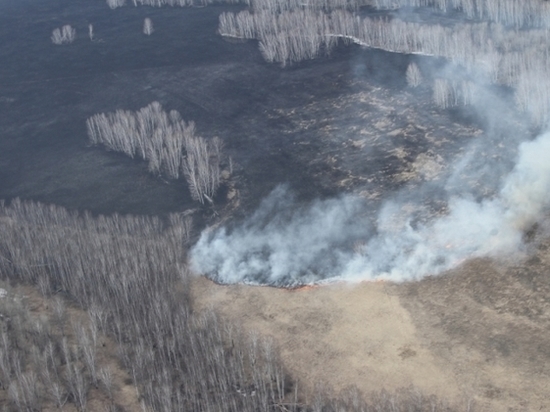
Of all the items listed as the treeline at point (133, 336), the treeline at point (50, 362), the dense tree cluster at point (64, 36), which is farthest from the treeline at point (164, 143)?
the dense tree cluster at point (64, 36)

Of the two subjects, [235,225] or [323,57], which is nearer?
[235,225]

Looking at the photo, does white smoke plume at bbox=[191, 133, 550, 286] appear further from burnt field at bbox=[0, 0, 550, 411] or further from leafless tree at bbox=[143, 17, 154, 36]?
leafless tree at bbox=[143, 17, 154, 36]

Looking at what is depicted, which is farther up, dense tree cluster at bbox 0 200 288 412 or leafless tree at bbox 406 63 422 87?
leafless tree at bbox 406 63 422 87

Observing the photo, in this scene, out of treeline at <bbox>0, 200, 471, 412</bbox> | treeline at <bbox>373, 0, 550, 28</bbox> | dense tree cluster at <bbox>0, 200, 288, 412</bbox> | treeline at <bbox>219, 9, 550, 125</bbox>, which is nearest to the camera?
treeline at <bbox>0, 200, 471, 412</bbox>

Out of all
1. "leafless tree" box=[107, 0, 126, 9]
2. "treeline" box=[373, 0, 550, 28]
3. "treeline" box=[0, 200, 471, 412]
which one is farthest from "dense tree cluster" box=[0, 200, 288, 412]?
"leafless tree" box=[107, 0, 126, 9]

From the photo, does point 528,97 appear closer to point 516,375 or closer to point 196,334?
point 516,375

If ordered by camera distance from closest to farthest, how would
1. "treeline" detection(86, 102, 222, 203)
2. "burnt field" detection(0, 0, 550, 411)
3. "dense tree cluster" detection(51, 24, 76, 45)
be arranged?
"burnt field" detection(0, 0, 550, 411)
"treeline" detection(86, 102, 222, 203)
"dense tree cluster" detection(51, 24, 76, 45)

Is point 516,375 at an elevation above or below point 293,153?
below

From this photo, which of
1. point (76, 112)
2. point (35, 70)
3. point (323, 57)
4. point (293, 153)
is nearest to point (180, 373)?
point (293, 153)
